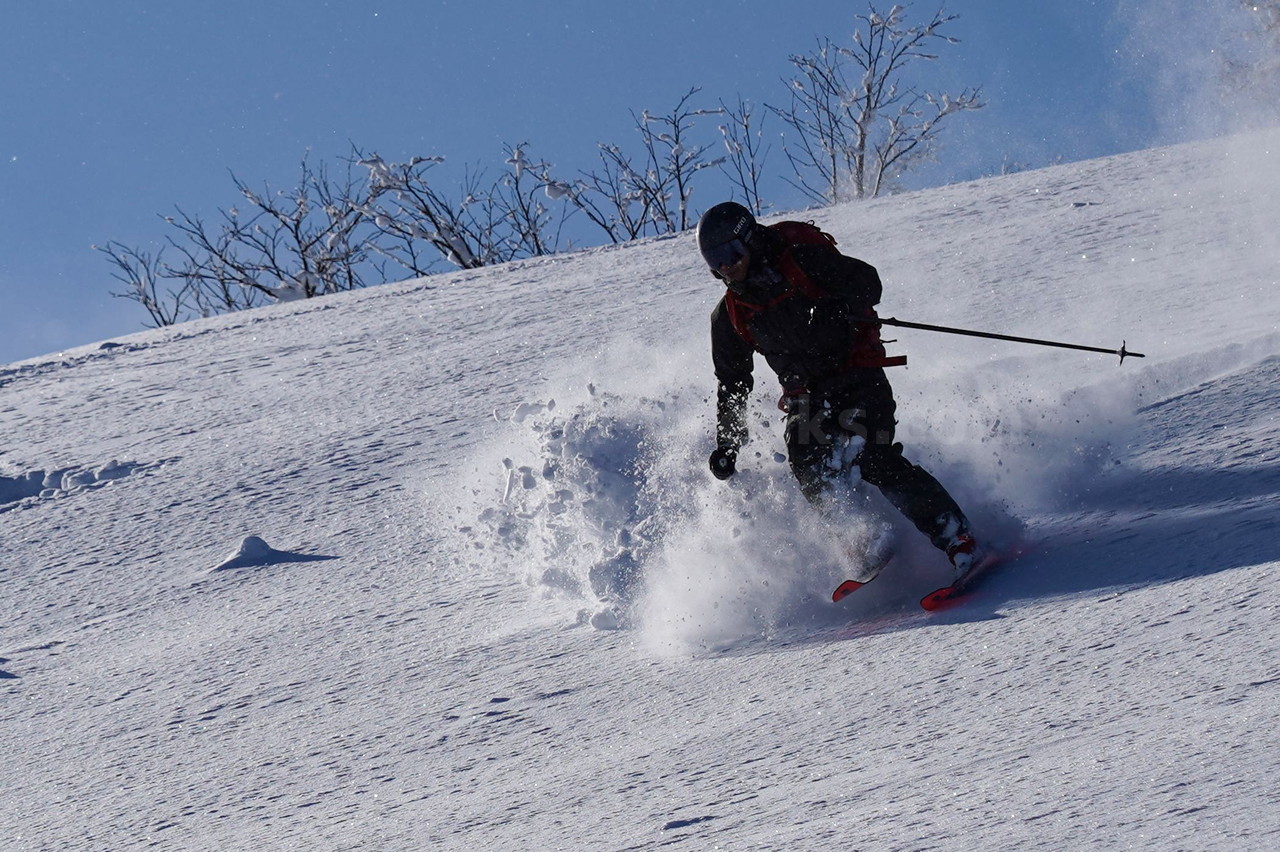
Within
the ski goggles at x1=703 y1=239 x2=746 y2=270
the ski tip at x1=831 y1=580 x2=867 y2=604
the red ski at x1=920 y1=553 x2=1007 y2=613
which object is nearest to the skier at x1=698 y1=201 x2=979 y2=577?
the ski goggles at x1=703 y1=239 x2=746 y2=270

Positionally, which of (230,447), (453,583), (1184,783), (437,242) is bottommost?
(1184,783)

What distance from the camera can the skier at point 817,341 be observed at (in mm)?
3998

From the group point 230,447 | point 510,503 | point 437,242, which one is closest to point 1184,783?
point 510,503

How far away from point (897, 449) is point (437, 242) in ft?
89.3

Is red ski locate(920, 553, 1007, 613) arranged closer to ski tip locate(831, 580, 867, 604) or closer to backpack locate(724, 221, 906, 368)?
ski tip locate(831, 580, 867, 604)

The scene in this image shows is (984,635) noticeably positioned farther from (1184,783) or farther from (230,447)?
(230,447)

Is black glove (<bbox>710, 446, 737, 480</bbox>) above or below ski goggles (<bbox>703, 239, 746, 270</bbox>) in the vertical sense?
below

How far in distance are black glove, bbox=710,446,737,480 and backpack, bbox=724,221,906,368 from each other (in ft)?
1.22

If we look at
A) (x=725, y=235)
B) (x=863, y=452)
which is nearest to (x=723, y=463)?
(x=863, y=452)

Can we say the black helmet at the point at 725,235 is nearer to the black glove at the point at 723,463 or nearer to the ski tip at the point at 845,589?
the black glove at the point at 723,463

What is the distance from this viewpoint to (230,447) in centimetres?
792

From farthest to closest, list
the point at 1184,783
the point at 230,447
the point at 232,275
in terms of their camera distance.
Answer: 1. the point at 232,275
2. the point at 230,447
3. the point at 1184,783

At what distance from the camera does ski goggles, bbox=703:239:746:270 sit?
399 centimetres

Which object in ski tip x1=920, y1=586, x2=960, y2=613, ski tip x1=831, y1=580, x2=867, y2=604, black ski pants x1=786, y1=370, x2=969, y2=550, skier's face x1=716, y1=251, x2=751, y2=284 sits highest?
skier's face x1=716, y1=251, x2=751, y2=284
